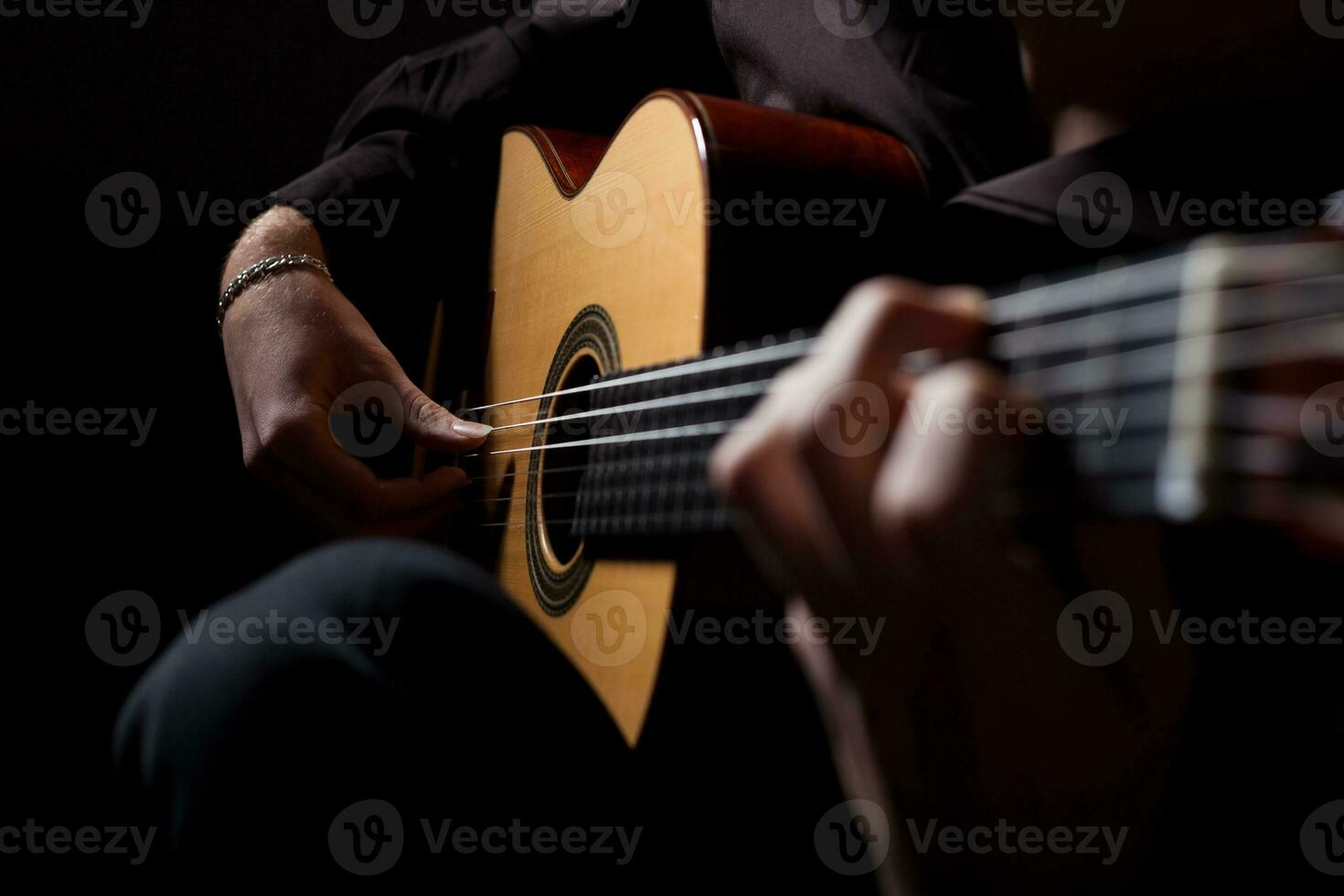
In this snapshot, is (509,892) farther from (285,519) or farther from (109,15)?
(109,15)

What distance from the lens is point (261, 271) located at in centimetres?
112

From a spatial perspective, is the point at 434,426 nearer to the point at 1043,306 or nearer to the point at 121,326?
the point at 121,326

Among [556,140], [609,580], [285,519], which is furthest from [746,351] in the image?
[285,519]

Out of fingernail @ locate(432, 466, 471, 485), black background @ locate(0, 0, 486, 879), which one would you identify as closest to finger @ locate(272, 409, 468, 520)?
fingernail @ locate(432, 466, 471, 485)

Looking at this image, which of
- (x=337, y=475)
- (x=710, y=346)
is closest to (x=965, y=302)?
(x=710, y=346)

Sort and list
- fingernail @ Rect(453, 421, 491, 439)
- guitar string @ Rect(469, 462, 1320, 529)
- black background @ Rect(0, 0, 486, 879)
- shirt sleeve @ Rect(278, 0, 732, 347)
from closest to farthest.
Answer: guitar string @ Rect(469, 462, 1320, 529) < fingernail @ Rect(453, 421, 491, 439) < black background @ Rect(0, 0, 486, 879) < shirt sleeve @ Rect(278, 0, 732, 347)

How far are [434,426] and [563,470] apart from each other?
24 cm

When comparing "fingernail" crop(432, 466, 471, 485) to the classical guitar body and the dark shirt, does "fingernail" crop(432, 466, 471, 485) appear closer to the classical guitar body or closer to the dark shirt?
the classical guitar body

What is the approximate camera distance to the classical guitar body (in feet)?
2.29

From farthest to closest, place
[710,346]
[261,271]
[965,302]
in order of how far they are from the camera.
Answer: [261,271] < [710,346] < [965,302]

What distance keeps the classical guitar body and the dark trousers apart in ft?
0.35

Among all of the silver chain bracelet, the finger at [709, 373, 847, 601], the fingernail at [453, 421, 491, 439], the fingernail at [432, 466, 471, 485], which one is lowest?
the finger at [709, 373, 847, 601]

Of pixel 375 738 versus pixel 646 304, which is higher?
pixel 646 304

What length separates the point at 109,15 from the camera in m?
1.58
